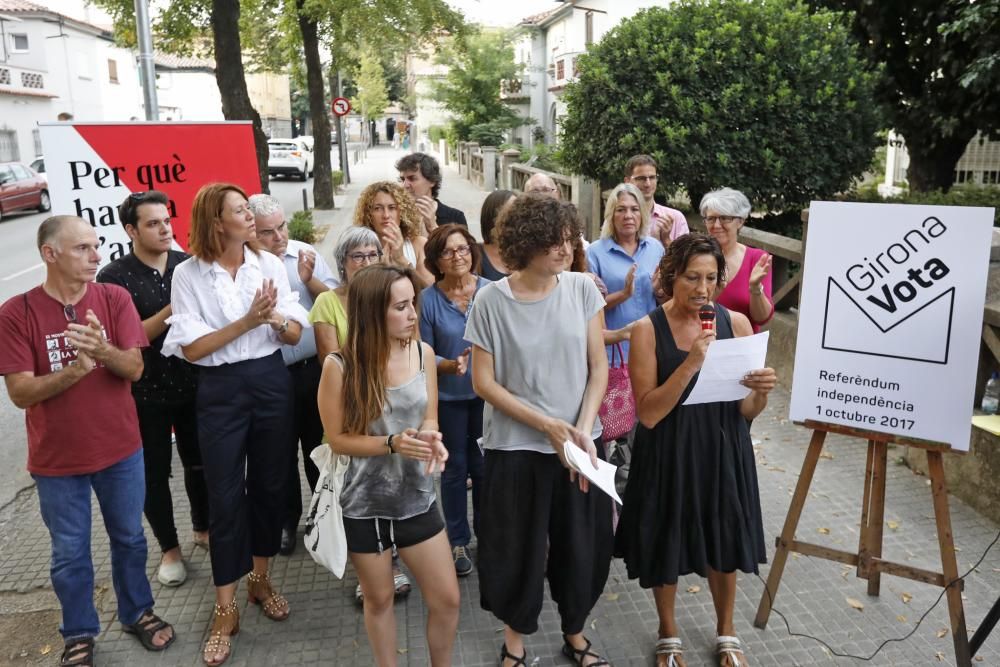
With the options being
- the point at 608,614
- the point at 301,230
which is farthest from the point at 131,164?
the point at 301,230

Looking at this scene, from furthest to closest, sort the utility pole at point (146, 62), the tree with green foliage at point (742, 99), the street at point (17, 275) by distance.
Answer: the utility pole at point (146, 62), the tree with green foliage at point (742, 99), the street at point (17, 275)

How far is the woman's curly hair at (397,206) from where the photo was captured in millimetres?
4566

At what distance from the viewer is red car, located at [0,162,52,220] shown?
70.2ft

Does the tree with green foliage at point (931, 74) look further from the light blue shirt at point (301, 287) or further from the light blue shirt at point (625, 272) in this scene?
the light blue shirt at point (301, 287)

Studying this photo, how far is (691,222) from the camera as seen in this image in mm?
8672

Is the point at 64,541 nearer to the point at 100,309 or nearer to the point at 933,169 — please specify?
the point at 100,309

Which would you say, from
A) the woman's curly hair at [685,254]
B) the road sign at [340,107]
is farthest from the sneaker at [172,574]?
the road sign at [340,107]

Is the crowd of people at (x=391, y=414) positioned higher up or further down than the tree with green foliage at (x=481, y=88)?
further down

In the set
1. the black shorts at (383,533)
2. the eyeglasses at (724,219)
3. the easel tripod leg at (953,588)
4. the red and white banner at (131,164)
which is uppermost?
the red and white banner at (131,164)

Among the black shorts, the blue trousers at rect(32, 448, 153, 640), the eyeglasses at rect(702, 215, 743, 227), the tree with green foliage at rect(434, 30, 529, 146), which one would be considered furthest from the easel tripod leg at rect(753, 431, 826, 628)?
the tree with green foliage at rect(434, 30, 529, 146)

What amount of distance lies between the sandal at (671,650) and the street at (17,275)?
401 centimetres

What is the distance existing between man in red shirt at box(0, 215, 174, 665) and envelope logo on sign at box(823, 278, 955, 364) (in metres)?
3.02

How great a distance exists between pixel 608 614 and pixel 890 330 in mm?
1868

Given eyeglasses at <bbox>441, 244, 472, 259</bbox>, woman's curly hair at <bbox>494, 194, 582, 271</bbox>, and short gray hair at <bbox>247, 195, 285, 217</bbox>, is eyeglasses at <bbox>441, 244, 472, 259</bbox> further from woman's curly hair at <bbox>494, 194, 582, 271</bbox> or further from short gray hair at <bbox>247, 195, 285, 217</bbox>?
short gray hair at <bbox>247, 195, 285, 217</bbox>
